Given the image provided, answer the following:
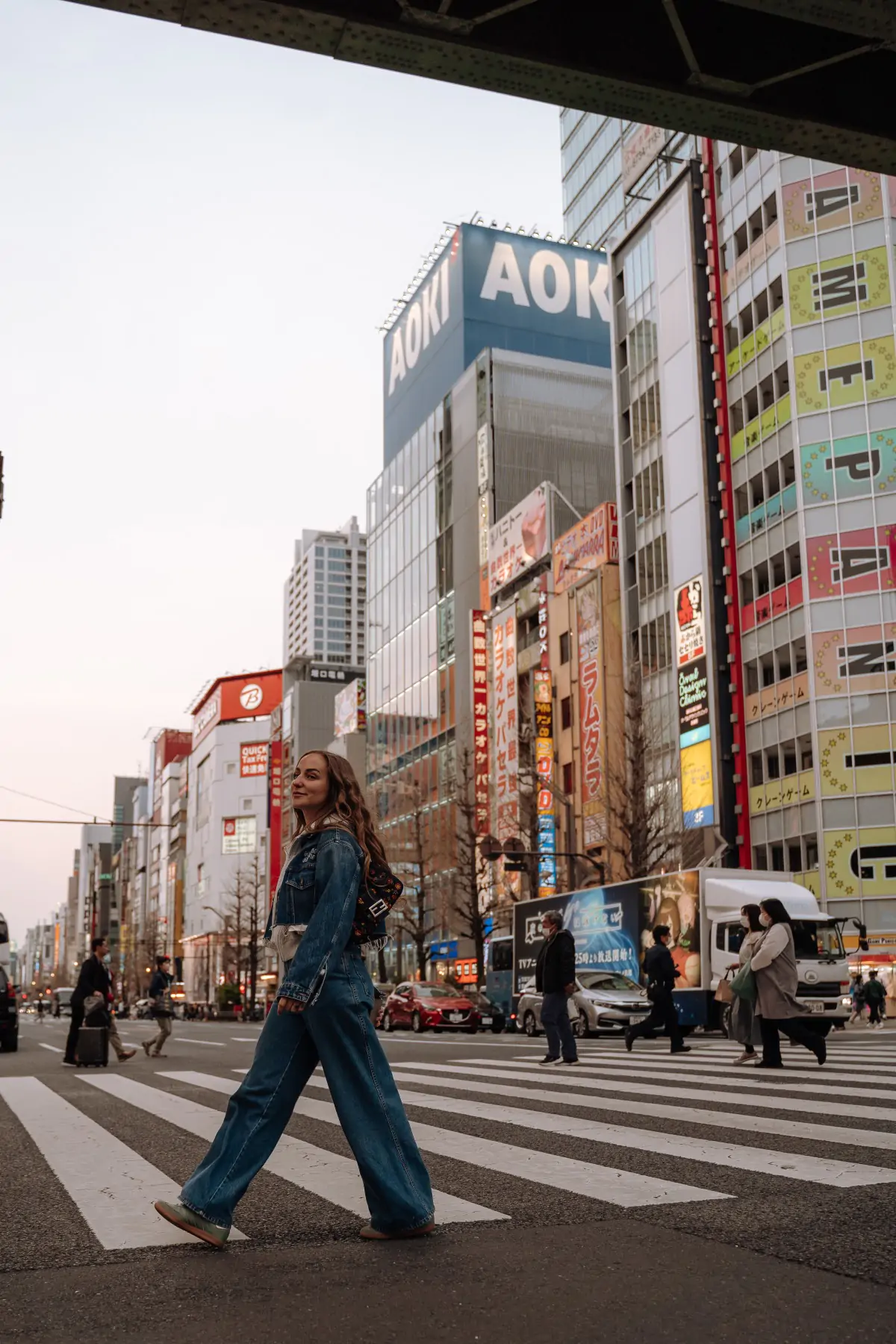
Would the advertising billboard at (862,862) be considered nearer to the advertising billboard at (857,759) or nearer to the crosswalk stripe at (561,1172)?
the advertising billboard at (857,759)

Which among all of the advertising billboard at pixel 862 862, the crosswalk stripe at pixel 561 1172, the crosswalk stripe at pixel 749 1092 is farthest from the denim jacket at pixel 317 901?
the advertising billboard at pixel 862 862

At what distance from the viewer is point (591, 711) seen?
1914 inches

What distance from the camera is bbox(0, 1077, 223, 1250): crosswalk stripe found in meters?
4.16

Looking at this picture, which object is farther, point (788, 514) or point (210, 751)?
point (210, 751)

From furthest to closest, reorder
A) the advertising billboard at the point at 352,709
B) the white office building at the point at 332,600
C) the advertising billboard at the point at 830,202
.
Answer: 1. the white office building at the point at 332,600
2. the advertising billboard at the point at 352,709
3. the advertising billboard at the point at 830,202

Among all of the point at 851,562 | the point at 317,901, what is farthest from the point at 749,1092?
the point at 851,562

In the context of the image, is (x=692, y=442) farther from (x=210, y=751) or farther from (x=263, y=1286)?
(x=210, y=751)

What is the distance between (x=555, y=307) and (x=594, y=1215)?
237 ft

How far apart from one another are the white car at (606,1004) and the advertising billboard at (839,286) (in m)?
24.4

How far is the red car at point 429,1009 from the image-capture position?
28.9 metres

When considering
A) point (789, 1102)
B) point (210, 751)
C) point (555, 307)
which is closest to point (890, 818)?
point (789, 1102)

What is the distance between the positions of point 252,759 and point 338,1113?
124427 mm

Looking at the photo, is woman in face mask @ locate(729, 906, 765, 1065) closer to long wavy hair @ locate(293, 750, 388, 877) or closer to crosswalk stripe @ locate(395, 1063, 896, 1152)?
crosswalk stripe @ locate(395, 1063, 896, 1152)

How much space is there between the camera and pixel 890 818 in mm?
35906
